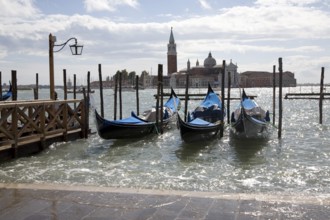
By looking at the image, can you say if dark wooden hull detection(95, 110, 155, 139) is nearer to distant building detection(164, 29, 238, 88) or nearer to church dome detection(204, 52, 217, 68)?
distant building detection(164, 29, 238, 88)

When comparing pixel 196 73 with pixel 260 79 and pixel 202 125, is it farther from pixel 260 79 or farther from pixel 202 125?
pixel 202 125

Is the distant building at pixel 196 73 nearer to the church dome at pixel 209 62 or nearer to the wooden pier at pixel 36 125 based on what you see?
the church dome at pixel 209 62

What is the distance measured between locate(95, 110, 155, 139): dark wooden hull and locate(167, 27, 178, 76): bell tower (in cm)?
10287

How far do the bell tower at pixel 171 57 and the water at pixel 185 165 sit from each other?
10382 centimetres

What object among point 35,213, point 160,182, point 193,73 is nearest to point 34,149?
point 160,182

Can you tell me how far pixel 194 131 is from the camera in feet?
41.8

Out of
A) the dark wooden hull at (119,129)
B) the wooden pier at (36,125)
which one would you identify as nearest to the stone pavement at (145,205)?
the wooden pier at (36,125)

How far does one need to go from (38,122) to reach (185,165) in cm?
415

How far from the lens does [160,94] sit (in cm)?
1492

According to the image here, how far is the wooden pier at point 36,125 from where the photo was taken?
900 cm

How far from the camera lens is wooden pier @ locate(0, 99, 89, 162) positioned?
900 centimetres

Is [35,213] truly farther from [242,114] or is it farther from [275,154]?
[242,114]

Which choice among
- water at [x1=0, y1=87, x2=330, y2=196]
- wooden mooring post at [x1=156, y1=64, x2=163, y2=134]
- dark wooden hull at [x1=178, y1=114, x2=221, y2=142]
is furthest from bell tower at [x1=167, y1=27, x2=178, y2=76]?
water at [x1=0, y1=87, x2=330, y2=196]

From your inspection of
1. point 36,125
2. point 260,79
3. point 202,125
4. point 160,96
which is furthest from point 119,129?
point 260,79
